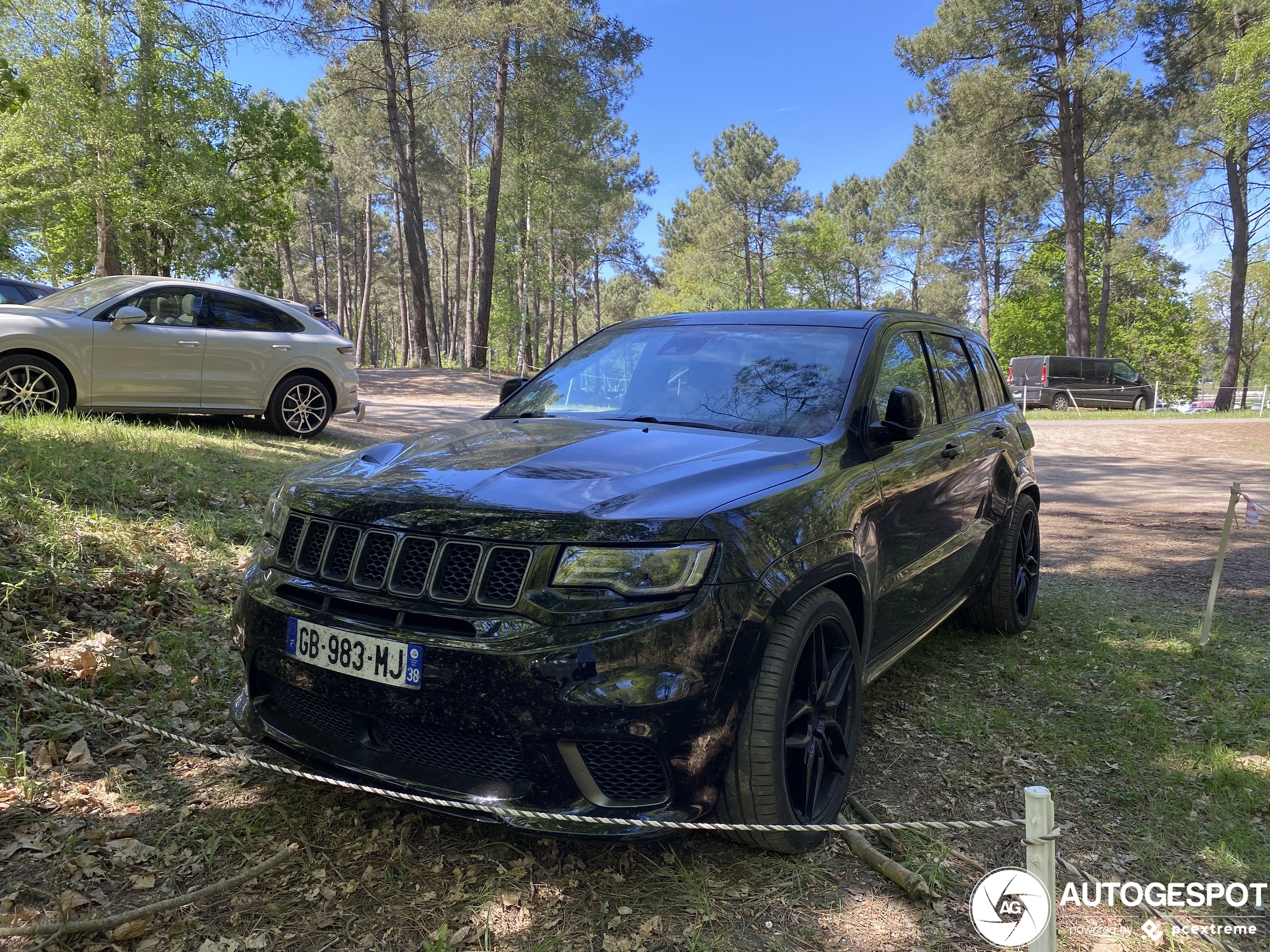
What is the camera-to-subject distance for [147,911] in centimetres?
224

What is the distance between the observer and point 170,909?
90.1 inches

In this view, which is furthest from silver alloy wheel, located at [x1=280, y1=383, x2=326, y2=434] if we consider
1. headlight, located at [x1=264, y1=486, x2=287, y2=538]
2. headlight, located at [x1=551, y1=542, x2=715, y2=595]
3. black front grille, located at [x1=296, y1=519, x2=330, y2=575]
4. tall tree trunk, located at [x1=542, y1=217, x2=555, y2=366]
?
tall tree trunk, located at [x1=542, y1=217, x2=555, y2=366]

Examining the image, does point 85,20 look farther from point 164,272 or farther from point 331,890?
point 331,890

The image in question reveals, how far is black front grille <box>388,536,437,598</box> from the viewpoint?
2.26m

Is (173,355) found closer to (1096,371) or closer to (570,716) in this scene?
(570,716)

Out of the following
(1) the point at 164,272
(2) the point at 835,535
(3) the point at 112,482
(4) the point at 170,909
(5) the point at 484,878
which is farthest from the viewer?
(1) the point at 164,272

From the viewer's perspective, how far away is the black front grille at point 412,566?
89.1 inches

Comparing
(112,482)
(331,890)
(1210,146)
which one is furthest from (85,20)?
(1210,146)

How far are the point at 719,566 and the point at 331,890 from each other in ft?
4.80

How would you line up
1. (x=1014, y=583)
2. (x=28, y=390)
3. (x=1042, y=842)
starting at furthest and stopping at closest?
(x=28, y=390)
(x=1014, y=583)
(x=1042, y=842)

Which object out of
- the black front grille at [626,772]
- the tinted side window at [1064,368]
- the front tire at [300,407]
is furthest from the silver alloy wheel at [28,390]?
the tinted side window at [1064,368]

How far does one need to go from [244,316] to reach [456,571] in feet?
24.9

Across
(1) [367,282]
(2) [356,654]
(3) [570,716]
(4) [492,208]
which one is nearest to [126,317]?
(2) [356,654]

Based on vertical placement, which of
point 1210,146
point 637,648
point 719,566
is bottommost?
point 637,648
